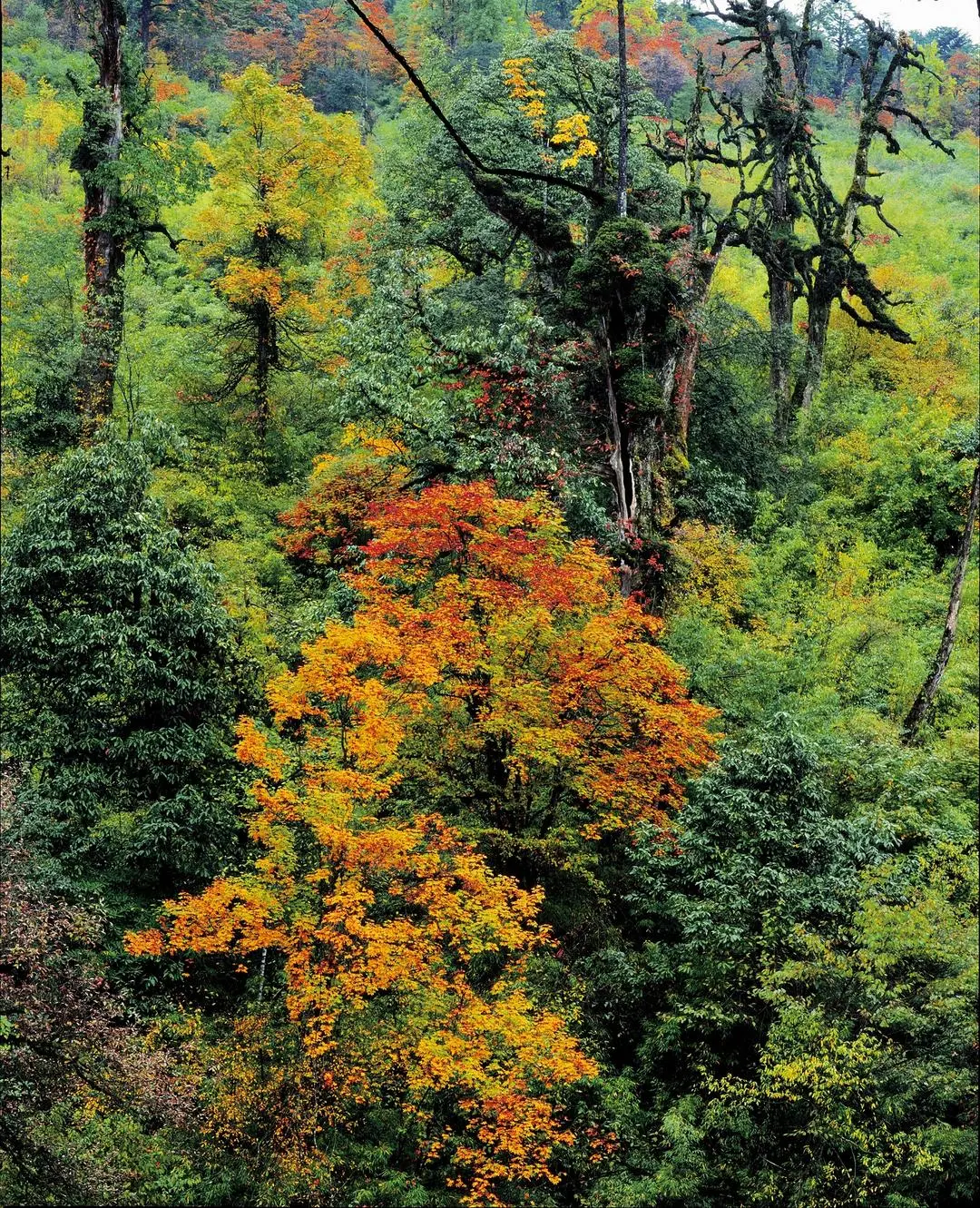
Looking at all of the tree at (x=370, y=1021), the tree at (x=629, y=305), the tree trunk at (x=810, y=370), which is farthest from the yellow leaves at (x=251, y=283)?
the tree at (x=370, y=1021)

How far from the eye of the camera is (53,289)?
87.0 ft

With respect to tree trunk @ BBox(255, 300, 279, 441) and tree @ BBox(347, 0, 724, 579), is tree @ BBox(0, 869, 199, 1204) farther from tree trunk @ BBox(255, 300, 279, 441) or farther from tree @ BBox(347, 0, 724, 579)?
tree trunk @ BBox(255, 300, 279, 441)

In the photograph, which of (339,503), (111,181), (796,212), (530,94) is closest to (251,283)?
(111,181)

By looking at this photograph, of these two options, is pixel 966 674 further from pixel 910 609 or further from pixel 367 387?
pixel 367 387

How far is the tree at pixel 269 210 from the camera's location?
77.9ft

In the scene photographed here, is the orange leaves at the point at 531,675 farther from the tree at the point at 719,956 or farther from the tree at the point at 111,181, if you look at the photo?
the tree at the point at 111,181

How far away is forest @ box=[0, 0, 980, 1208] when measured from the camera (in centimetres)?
1091

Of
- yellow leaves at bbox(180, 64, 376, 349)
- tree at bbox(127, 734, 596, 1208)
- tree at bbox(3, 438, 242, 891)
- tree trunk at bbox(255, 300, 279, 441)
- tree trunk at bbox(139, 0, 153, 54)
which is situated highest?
tree trunk at bbox(139, 0, 153, 54)

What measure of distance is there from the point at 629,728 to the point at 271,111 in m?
16.9

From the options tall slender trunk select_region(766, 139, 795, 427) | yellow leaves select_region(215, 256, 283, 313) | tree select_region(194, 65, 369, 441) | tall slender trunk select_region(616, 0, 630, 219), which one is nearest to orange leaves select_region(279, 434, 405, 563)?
tree select_region(194, 65, 369, 441)

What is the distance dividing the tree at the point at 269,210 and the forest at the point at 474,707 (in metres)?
0.13

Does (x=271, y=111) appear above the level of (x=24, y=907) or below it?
above

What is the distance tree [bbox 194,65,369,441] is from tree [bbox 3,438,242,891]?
34.4ft

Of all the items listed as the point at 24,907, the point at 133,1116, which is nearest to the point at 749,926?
the point at 133,1116
